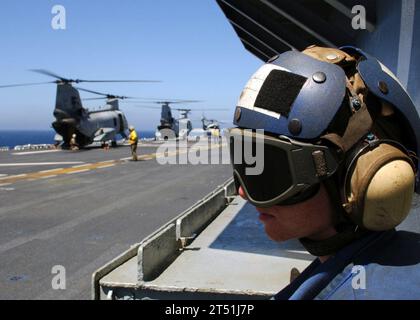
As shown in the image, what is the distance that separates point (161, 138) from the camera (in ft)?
156

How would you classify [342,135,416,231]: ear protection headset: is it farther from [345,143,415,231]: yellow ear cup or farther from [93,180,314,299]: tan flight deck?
[93,180,314,299]: tan flight deck

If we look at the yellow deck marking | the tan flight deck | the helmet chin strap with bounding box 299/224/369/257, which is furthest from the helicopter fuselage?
the helmet chin strap with bounding box 299/224/369/257

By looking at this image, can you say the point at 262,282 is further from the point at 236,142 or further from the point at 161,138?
the point at 161,138

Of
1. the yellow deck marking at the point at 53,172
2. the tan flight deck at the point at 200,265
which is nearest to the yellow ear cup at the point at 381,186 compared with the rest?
the tan flight deck at the point at 200,265

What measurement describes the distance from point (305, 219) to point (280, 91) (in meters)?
0.38

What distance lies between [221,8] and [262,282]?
967 centimetres

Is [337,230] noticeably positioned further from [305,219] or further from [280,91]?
[280,91]

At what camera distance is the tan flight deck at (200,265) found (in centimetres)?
289


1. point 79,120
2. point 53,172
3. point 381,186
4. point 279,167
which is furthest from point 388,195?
point 79,120

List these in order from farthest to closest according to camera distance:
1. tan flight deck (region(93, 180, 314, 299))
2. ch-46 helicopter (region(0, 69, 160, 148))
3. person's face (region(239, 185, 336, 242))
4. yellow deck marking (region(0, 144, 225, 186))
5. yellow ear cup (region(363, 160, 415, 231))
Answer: ch-46 helicopter (region(0, 69, 160, 148)) → yellow deck marking (region(0, 144, 225, 186)) → tan flight deck (region(93, 180, 314, 299)) → person's face (region(239, 185, 336, 242)) → yellow ear cup (region(363, 160, 415, 231))

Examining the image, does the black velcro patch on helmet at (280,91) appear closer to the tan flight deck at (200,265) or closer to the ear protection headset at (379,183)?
the ear protection headset at (379,183)

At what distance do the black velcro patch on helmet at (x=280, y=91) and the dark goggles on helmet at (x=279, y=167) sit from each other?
85mm

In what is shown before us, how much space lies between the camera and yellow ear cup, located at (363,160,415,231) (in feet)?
3.75

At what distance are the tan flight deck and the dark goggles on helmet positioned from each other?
1.68 meters
